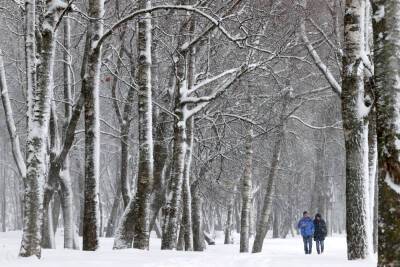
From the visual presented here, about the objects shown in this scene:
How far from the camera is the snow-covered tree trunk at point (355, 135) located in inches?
463

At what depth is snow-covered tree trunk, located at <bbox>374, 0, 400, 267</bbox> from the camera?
23.5 ft

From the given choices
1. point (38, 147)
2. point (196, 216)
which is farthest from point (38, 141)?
point (196, 216)

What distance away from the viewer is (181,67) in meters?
16.0

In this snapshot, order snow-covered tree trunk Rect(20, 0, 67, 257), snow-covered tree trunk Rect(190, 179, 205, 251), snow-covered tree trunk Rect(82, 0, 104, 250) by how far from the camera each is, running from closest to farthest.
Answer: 1. snow-covered tree trunk Rect(20, 0, 67, 257)
2. snow-covered tree trunk Rect(82, 0, 104, 250)
3. snow-covered tree trunk Rect(190, 179, 205, 251)

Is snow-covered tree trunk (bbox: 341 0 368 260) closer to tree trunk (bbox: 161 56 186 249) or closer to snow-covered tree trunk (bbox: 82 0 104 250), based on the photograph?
tree trunk (bbox: 161 56 186 249)

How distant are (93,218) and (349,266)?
17.3 ft

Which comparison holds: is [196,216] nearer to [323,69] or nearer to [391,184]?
[323,69]

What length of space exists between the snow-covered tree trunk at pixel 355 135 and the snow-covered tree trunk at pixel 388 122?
4.44 m

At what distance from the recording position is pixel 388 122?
23.8 feet

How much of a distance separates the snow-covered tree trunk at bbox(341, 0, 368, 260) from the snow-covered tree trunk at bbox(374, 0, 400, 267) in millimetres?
4445

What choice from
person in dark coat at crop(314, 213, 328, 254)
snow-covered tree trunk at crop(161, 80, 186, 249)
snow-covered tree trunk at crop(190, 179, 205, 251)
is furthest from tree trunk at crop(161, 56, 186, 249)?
person in dark coat at crop(314, 213, 328, 254)

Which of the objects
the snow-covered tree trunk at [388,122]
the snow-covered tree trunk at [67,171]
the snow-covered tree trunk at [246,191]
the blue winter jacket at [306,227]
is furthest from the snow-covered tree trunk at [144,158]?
the blue winter jacket at [306,227]

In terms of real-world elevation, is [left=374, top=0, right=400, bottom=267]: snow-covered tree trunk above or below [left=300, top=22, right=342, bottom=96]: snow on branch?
below

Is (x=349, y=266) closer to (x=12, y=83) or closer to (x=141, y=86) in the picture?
(x=141, y=86)
